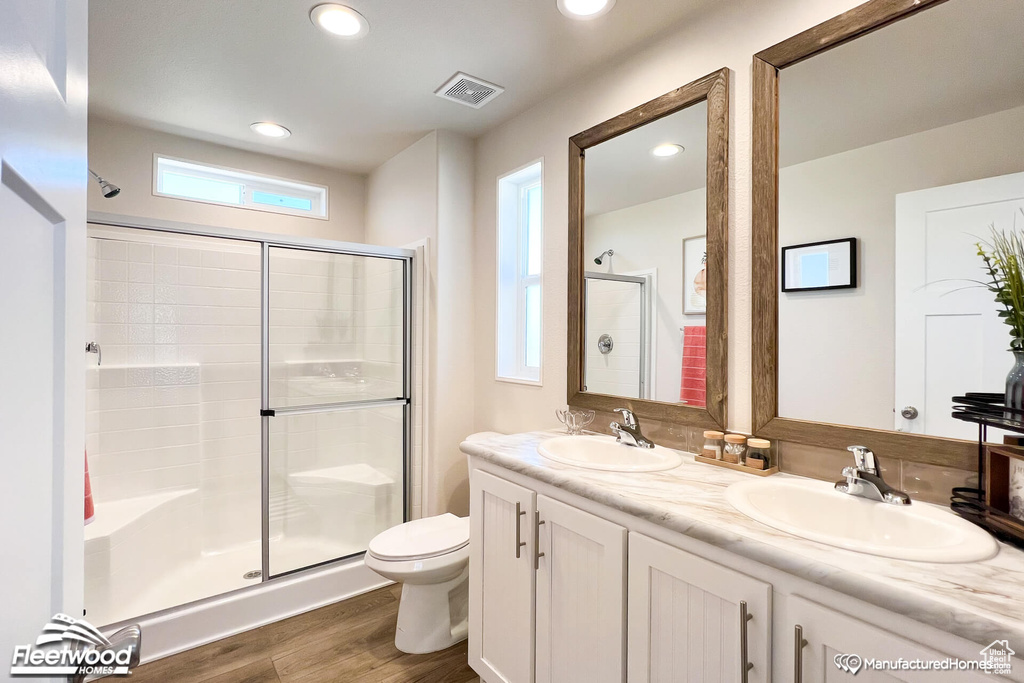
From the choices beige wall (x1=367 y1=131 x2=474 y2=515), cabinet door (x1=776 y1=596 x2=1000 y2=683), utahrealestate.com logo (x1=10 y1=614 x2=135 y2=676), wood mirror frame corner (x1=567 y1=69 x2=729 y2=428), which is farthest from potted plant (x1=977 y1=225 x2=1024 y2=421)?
beige wall (x1=367 y1=131 x2=474 y2=515)

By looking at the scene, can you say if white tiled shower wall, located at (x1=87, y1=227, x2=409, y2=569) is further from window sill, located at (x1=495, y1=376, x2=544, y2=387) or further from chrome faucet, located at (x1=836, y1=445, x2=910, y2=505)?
chrome faucet, located at (x1=836, y1=445, x2=910, y2=505)

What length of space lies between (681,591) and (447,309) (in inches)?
76.8

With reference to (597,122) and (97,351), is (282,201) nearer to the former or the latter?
(97,351)

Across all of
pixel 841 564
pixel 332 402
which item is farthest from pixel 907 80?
pixel 332 402

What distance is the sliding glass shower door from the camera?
2518 mm

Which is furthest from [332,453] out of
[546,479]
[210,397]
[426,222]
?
[546,479]

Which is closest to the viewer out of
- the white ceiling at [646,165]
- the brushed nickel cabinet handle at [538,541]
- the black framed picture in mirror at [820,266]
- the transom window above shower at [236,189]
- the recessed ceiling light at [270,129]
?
the black framed picture in mirror at [820,266]

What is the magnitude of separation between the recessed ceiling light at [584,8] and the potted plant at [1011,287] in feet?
4.35

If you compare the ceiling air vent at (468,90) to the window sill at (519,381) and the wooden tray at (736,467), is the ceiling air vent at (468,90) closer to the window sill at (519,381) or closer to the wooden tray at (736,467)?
the window sill at (519,381)

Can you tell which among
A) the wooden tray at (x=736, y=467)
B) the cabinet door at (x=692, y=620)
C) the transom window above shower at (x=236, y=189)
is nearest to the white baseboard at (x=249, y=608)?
the cabinet door at (x=692, y=620)

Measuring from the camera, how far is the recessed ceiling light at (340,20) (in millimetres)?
1767

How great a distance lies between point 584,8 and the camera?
5.68ft

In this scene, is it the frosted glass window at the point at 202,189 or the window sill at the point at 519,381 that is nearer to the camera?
the window sill at the point at 519,381

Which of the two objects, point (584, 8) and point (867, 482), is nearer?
point (867, 482)
